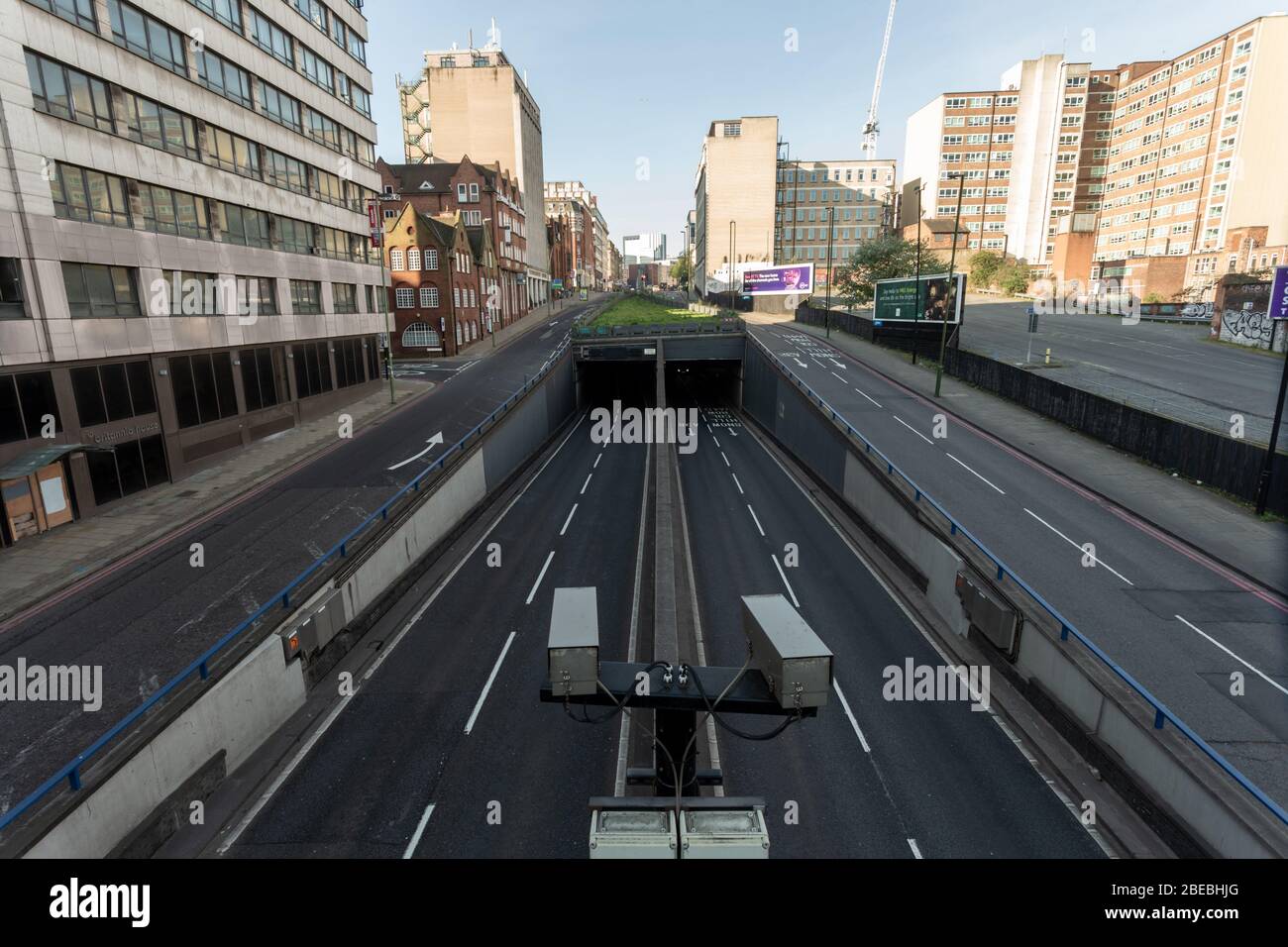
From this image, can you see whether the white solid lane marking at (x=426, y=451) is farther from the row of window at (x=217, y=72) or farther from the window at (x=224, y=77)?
the window at (x=224, y=77)

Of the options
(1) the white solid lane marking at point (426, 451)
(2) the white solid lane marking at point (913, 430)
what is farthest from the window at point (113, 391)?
(2) the white solid lane marking at point (913, 430)

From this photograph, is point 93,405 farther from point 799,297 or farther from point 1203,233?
point 1203,233

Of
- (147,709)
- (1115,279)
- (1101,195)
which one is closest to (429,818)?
(147,709)

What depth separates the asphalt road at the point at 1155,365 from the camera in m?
30.7

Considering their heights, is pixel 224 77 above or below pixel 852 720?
above

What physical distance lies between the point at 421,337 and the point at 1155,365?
61.8 metres

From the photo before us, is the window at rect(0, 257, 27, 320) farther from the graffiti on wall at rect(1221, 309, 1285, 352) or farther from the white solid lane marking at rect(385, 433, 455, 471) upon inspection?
the graffiti on wall at rect(1221, 309, 1285, 352)

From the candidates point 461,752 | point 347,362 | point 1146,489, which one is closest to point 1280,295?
point 1146,489

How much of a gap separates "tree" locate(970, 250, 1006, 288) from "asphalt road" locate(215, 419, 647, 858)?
104468 mm

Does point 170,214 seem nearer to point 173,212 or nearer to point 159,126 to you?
point 173,212

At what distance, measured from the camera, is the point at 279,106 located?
35844 mm

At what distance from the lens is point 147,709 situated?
1095cm

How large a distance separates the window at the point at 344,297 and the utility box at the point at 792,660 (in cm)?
4347
